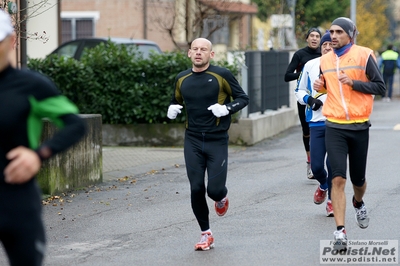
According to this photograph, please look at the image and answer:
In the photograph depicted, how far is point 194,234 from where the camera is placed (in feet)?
26.9

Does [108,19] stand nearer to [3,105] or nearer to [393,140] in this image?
[393,140]

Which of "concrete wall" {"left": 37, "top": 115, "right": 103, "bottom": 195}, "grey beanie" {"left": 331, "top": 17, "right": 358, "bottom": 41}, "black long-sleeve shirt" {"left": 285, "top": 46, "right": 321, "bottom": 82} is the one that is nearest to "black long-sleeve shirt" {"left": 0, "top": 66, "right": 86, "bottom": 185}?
"grey beanie" {"left": 331, "top": 17, "right": 358, "bottom": 41}

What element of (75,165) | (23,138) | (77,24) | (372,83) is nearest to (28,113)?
(23,138)

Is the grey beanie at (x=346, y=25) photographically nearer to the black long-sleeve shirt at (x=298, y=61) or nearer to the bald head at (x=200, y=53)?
the bald head at (x=200, y=53)

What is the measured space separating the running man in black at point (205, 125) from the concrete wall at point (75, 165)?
134 inches

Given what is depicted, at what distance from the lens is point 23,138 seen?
4.23 m

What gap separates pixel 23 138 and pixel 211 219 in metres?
4.96

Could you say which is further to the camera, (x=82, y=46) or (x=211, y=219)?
(x=82, y=46)

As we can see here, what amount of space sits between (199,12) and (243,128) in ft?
17.4

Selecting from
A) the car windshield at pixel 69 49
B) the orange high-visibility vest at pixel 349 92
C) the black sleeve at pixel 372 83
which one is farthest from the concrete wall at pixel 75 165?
the car windshield at pixel 69 49

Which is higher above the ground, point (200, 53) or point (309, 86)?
point (200, 53)

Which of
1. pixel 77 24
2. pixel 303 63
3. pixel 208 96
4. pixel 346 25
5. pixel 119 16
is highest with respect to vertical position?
pixel 119 16

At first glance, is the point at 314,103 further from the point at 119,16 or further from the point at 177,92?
the point at 119,16

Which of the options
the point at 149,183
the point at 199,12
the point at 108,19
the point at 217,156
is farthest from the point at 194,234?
the point at 108,19
